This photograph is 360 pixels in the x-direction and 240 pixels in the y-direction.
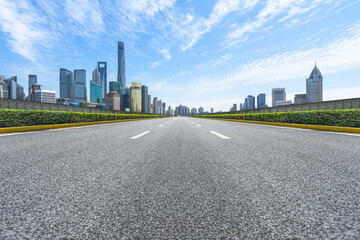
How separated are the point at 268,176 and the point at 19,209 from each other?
277cm

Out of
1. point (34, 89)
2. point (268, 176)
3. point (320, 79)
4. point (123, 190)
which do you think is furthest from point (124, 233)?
point (34, 89)

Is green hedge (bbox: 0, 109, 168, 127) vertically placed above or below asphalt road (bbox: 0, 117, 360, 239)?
above

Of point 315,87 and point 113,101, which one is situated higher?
point 315,87

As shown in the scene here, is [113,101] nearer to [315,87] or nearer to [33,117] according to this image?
[33,117]

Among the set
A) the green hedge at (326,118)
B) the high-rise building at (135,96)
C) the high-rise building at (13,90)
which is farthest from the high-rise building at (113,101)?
the green hedge at (326,118)

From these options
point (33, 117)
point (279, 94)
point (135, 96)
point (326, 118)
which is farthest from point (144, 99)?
point (326, 118)

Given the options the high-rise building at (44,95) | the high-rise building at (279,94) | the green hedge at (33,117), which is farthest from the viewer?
the high-rise building at (279,94)

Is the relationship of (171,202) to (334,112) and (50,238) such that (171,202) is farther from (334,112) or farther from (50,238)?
(334,112)

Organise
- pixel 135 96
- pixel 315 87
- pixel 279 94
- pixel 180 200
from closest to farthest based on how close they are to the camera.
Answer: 1. pixel 180 200
2. pixel 315 87
3. pixel 135 96
4. pixel 279 94

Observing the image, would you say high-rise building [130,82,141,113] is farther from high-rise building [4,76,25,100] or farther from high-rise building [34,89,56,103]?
high-rise building [4,76,25,100]

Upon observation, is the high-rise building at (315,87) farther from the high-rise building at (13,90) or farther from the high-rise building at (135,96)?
the high-rise building at (13,90)

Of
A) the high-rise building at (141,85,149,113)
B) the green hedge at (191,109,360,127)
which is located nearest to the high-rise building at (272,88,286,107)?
the high-rise building at (141,85,149,113)

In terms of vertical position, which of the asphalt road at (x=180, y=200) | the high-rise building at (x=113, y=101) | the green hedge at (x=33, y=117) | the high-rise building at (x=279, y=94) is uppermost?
the high-rise building at (x=279, y=94)

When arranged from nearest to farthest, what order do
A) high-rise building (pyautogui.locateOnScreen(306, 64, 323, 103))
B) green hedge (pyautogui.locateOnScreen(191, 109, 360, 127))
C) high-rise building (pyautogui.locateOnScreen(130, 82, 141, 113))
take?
green hedge (pyautogui.locateOnScreen(191, 109, 360, 127))
high-rise building (pyautogui.locateOnScreen(306, 64, 323, 103))
high-rise building (pyautogui.locateOnScreen(130, 82, 141, 113))
